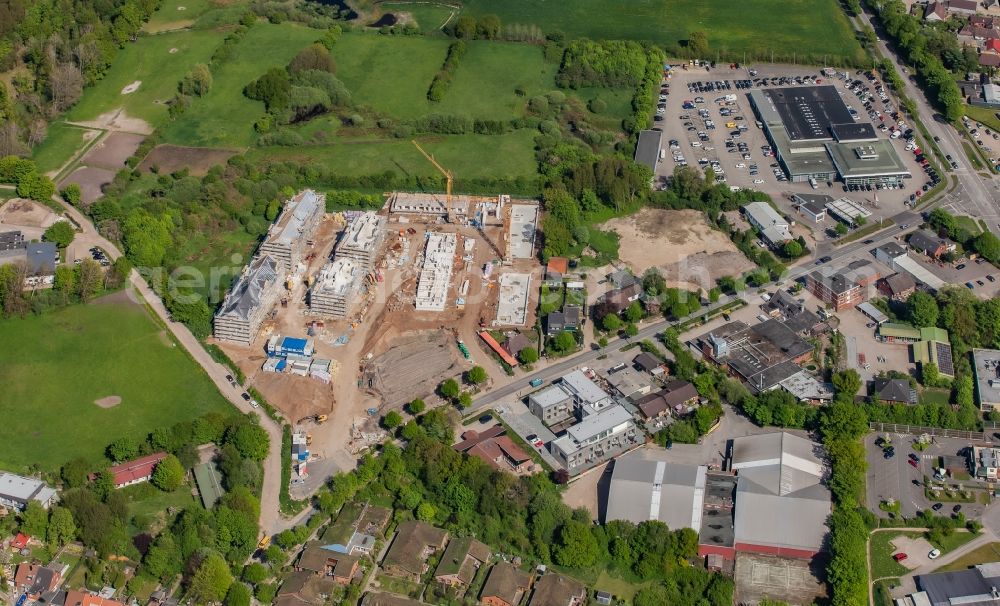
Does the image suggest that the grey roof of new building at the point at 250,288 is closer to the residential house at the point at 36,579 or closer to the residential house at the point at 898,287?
the residential house at the point at 36,579

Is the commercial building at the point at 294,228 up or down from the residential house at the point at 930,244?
down

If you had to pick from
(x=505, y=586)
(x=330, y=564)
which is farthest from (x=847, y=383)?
(x=330, y=564)

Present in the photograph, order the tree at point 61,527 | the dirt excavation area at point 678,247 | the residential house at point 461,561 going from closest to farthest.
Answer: the residential house at point 461,561, the tree at point 61,527, the dirt excavation area at point 678,247

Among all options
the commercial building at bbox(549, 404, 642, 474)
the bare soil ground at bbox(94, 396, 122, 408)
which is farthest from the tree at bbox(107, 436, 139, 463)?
the commercial building at bbox(549, 404, 642, 474)

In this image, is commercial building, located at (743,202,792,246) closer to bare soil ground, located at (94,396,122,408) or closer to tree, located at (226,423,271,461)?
tree, located at (226,423,271,461)

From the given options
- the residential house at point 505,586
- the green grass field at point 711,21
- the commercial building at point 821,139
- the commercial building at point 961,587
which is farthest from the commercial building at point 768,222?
the residential house at point 505,586

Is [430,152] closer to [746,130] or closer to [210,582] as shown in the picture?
[746,130]

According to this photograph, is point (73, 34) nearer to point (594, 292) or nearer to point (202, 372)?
point (202, 372)
